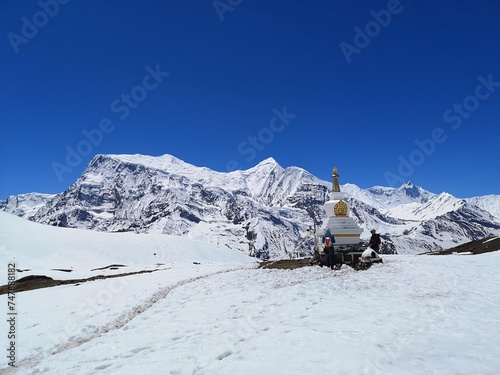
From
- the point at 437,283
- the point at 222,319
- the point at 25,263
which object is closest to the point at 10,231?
the point at 25,263

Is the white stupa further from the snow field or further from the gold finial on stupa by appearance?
the snow field

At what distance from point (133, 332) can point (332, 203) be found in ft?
73.9

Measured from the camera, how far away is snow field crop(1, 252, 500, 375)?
22.5ft

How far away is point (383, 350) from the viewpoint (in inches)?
279

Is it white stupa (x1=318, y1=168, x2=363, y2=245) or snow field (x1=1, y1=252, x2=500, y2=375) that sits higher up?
white stupa (x1=318, y1=168, x2=363, y2=245)

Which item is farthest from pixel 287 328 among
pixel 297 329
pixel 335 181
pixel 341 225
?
pixel 335 181

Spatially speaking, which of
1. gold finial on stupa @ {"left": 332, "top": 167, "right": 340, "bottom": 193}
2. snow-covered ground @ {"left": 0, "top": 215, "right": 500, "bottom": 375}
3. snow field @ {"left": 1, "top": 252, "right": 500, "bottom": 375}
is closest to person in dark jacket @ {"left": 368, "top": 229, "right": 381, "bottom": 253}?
snow-covered ground @ {"left": 0, "top": 215, "right": 500, "bottom": 375}

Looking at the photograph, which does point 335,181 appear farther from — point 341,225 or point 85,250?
point 85,250

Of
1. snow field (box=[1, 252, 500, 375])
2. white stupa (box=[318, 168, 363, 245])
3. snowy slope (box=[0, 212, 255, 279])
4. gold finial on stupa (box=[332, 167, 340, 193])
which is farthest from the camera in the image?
snowy slope (box=[0, 212, 255, 279])

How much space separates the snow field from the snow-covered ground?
33mm

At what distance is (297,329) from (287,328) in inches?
13.0

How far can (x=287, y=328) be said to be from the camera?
9.27 m

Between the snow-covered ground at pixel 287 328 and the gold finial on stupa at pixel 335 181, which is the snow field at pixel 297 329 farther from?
the gold finial on stupa at pixel 335 181

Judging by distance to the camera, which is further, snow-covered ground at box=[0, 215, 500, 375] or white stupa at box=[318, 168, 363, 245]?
white stupa at box=[318, 168, 363, 245]
